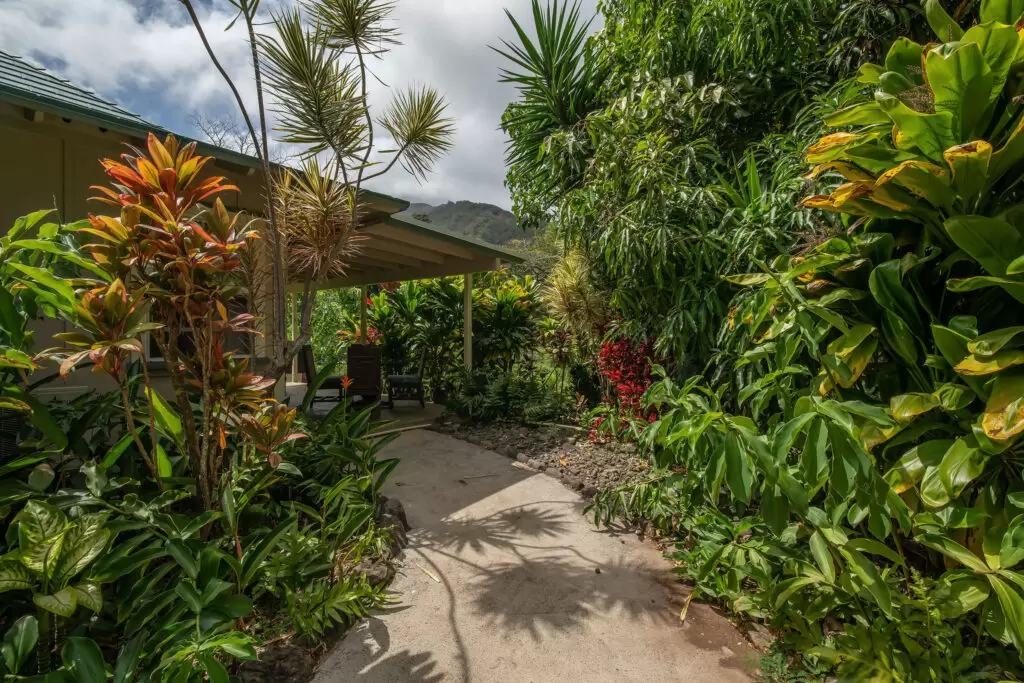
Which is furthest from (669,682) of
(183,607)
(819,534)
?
(183,607)

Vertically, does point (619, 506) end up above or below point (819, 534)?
below

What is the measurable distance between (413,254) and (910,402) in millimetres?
5477

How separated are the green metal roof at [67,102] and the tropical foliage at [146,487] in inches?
44.4

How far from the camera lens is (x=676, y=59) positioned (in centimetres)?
388

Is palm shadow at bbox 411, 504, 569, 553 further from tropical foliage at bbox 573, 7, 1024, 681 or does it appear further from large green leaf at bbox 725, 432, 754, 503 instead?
large green leaf at bbox 725, 432, 754, 503

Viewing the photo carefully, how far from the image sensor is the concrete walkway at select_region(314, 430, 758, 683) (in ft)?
6.42

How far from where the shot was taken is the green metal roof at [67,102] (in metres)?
2.54

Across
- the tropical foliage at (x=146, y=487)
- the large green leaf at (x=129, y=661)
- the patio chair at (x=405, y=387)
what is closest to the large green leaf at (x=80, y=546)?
the tropical foliage at (x=146, y=487)

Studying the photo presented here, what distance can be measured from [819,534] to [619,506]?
1.85 metres

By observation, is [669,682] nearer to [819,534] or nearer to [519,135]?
[819,534]

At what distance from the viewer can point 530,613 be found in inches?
93.0

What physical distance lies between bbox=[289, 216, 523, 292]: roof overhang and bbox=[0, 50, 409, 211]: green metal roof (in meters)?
1.61

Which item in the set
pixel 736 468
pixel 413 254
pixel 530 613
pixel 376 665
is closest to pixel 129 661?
pixel 376 665

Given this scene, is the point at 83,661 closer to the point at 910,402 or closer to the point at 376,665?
the point at 376,665
